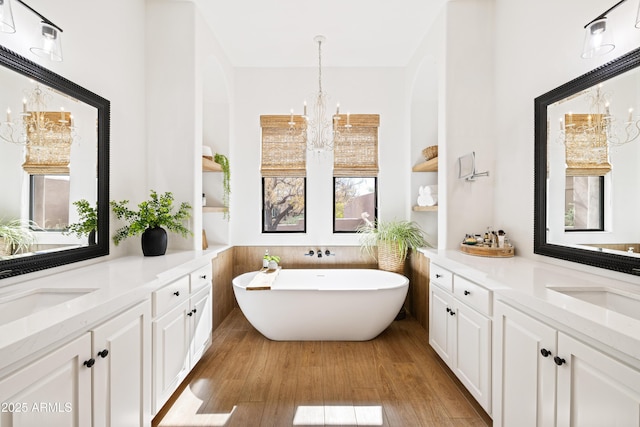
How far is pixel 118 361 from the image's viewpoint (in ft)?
4.62

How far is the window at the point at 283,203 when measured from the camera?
13.0 ft

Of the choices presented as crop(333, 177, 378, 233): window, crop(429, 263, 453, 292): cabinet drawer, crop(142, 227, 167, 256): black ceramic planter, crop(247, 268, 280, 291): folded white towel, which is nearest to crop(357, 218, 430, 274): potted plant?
crop(333, 177, 378, 233): window

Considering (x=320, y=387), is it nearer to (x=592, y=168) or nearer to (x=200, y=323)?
(x=200, y=323)

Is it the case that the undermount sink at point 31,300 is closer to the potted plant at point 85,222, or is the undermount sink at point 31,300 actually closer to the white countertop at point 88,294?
the white countertop at point 88,294

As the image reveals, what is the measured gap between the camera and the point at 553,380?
126 cm

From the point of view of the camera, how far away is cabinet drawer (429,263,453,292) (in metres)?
2.31

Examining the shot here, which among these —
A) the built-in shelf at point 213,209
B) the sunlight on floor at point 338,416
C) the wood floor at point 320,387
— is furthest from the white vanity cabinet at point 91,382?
the built-in shelf at point 213,209

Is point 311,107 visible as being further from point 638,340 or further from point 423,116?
point 638,340

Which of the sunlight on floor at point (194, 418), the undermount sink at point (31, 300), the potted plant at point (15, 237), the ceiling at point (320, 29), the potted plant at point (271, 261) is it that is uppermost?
the ceiling at point (320, 29)

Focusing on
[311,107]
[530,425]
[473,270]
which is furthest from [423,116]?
[530,425]

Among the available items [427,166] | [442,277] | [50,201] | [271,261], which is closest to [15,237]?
[50,201]

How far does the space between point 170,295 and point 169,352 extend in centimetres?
35

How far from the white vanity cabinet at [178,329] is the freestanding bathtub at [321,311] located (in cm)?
42

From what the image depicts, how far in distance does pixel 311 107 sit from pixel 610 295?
3.33 metres
